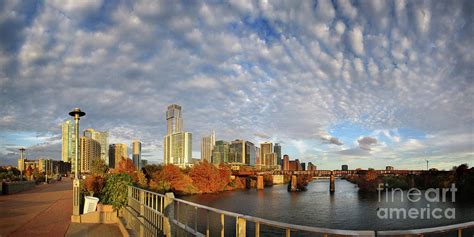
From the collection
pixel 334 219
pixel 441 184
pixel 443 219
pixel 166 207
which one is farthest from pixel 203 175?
pixel 166 207

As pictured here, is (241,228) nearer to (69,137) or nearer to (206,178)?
(69,137)

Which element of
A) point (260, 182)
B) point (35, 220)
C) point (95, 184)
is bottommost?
point (260, 182)

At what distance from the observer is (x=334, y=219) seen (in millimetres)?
42406

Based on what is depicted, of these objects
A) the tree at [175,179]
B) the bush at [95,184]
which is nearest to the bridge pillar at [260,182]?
the tree at [175,179]

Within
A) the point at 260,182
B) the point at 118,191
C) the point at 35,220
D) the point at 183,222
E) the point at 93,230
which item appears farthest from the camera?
the point at 260,182

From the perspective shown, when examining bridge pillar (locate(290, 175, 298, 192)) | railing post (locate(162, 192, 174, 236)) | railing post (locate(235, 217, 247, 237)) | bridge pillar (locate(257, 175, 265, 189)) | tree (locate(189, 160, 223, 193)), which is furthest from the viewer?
bridge pillar (locate(257, 175, 265, 189))

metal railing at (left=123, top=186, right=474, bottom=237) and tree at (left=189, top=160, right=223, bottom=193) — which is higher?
metal railing at (left=123, top=186, right=474, bottom=237)

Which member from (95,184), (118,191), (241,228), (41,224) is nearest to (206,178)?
(95,184)

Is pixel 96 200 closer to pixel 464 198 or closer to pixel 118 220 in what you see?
pixel 118 220

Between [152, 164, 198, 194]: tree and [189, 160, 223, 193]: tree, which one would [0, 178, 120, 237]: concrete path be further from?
[189, 160, 223, 193]: tree

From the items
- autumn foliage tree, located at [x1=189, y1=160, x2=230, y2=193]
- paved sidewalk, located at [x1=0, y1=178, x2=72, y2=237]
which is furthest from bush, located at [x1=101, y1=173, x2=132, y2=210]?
autumn foliage tree, located at [x1=189, y1=160, x2=230, y2=193]

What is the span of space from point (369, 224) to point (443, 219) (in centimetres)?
1347

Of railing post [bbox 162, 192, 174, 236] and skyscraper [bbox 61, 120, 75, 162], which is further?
skyscraper [bbox 61, 120, 75, 162]

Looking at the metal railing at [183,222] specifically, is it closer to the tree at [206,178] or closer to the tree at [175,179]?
the tree at [175,179]
